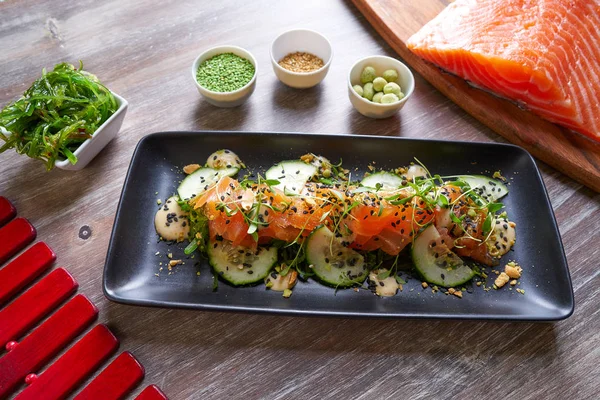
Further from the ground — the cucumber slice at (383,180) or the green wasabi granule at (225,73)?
the green wasabi granule at (225,73)

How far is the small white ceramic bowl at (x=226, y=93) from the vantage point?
3096 millimetres

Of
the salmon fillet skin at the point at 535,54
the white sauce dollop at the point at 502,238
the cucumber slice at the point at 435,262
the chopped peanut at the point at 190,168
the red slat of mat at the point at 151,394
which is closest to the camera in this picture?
the red slat of mat at the point at 151,394

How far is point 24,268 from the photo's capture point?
2613 mm

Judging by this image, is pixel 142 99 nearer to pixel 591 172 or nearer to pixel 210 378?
pixel 210 378

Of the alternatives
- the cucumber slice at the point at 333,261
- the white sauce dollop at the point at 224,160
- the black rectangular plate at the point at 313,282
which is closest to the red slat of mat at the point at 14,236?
the black rectangular plate at the point at 313,282

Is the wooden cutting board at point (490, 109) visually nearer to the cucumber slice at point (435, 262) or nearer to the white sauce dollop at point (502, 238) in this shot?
the white sauce dollop at point (502, 238)

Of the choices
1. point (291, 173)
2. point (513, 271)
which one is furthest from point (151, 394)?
point (513, 271)

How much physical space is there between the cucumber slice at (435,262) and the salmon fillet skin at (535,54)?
1.34 meters

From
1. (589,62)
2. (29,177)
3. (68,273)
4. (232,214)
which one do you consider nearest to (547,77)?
(589,62)

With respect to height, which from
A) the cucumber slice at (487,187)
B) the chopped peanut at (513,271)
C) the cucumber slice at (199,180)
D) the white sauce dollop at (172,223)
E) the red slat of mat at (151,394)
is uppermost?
the cucumber slice at (199,180)

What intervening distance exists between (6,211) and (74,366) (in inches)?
45.0

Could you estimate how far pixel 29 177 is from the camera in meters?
2.98

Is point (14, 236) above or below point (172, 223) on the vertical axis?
above

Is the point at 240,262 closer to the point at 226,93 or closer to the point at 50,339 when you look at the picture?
the point at 50,339
